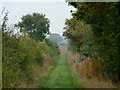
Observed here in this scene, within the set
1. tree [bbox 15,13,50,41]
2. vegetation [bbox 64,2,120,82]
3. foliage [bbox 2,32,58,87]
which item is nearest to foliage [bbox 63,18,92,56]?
foliage [bbox 2,32,58,87]

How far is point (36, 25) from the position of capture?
144ft

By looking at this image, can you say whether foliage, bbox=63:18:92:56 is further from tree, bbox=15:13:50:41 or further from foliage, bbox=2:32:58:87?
tree, bbox=15:13:50:41

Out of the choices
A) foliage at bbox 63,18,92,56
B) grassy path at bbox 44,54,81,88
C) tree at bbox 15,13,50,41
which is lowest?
grassy path at bbox 44,54,81,88

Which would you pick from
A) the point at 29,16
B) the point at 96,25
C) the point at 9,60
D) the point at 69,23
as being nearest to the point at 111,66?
the point at 96,25

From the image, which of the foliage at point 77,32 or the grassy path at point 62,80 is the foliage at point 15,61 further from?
the foliage at point 77,32

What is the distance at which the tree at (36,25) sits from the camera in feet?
144

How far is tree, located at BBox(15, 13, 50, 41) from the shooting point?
144 feet

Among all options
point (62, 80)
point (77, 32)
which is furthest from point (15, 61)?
point (77, 32)

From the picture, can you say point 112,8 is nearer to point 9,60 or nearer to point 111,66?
point 111,66

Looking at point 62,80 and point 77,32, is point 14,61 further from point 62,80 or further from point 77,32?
point 77,32

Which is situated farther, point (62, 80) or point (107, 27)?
point (62, 80)

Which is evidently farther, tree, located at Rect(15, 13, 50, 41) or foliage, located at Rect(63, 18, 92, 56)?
tree, located at Rect(15, 13, 50, 41)

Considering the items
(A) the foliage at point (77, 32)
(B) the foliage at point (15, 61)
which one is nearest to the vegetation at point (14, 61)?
(B) the foliage at point (15, 61)

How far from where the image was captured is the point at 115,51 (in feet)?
37.0
